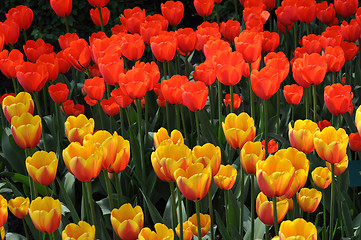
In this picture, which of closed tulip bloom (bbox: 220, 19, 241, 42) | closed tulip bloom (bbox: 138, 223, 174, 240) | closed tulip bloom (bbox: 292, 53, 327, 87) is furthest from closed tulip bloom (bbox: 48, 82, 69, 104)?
closed tulip bloom (bbox: 138, 223, 174, 240)

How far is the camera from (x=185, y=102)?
2148 millimetres

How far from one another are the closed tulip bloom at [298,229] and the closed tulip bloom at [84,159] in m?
0.55

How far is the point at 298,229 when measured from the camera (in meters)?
1.34

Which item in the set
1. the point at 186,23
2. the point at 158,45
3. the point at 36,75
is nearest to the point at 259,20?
the point at 158,45

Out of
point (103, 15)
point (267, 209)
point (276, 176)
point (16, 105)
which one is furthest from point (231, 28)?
point (276, 176)

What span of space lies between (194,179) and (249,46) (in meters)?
1.10

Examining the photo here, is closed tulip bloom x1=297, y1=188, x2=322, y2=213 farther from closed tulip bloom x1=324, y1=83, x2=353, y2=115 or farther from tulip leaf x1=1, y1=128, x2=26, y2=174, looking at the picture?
tulip leaf x1=1, y1=128, x2=26, y2=174

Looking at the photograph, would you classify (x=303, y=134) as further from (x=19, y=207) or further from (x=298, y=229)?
(x=19, y=207)

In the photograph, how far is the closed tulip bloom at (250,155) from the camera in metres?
1.66

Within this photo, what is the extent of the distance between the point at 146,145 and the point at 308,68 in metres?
0.88

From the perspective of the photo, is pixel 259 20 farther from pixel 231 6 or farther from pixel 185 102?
pixel 231 6

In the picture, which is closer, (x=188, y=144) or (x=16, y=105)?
(x=16, y=105)

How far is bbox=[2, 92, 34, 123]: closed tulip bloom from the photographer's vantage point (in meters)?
2.22

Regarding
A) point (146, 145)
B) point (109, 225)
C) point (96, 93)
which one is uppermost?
point (96, 93)
